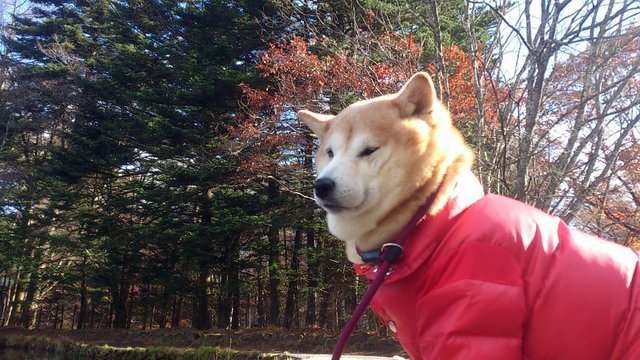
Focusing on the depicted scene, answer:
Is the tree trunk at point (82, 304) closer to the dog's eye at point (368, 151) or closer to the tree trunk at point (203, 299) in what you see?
the tree trunk at point (203, 299)

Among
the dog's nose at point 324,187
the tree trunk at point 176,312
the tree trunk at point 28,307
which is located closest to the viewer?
the dog's nose at point 324,187

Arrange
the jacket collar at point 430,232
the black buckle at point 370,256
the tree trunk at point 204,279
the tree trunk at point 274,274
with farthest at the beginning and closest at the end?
the tree trunk at point 204,279, the tree trunk at point 274,274, the black buckle at point 370,256, the jacket collar at point 430,232

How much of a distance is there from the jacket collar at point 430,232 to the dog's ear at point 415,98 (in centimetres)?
35

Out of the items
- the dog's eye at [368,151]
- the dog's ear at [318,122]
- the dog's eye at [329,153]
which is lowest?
the dog's eye at [368,151]

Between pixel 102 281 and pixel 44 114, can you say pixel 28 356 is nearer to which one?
pixel 102 281

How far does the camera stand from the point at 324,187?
1.99 m

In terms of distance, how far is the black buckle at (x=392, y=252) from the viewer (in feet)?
5.49

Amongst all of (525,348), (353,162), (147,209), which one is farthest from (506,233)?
(147,209)

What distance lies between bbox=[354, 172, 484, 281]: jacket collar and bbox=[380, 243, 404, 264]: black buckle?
0.05 ft

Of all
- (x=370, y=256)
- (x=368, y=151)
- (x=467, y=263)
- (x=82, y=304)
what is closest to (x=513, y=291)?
(x=467, y=263)

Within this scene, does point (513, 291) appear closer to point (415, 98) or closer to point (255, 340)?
point (415, 98)

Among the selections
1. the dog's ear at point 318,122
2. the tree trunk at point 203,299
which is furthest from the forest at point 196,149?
the dog's ear at point 318,122

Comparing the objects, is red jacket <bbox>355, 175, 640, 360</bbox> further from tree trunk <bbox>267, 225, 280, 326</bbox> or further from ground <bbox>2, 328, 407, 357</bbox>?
tree trunk <bbox>267, 225, 280, 326</bbox>

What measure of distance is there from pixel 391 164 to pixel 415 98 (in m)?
0.33
